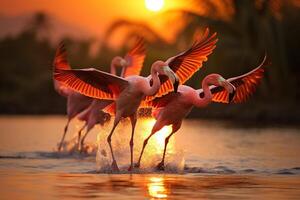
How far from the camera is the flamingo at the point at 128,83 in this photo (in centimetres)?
1484

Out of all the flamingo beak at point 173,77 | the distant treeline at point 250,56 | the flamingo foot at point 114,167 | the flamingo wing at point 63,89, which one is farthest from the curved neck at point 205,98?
the distant treeline at point 250,56

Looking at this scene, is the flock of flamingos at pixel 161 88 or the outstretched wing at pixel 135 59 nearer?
the flock of flamingos at pixel 161 88

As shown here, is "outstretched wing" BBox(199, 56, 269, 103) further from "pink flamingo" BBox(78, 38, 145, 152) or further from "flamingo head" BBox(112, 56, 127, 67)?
"flamingo head" BBox(112, 56, 127, 67)

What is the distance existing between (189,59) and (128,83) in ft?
4.43

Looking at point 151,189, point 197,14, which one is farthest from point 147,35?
point 151,189

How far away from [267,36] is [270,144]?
13.4 metres

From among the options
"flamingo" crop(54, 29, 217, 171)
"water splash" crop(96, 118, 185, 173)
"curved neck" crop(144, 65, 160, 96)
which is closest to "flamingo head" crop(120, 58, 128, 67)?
"water splash" crop(96, 118, 185, 173)

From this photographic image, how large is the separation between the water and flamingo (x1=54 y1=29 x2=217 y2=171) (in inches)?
35.0

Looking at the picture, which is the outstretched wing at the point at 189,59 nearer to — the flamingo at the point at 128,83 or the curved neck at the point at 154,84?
the flamingo at the point at 128,83

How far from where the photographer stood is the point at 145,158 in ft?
52.3

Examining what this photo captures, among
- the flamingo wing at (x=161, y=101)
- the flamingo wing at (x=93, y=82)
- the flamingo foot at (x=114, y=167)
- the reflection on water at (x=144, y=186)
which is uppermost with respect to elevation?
the flamingo wing at (x=93, y=82)

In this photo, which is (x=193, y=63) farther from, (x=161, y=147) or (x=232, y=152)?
(x=232, y=152)

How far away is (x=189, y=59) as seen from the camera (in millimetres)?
16016

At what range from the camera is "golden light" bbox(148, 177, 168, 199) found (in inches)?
431
